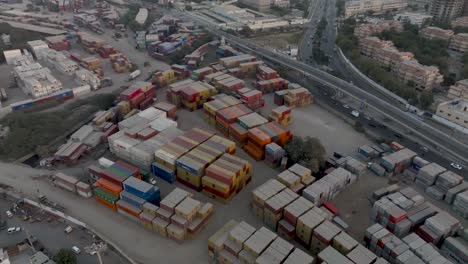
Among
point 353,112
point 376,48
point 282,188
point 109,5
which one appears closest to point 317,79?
point 353,112

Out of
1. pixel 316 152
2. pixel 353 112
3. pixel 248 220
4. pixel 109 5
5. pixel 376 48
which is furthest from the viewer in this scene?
pixel 109 5

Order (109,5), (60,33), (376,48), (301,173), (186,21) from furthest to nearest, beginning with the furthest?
(109,5)
(186,21)
(60,33)
(376,48)
(301,173)

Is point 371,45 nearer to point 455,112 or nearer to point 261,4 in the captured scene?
point 455,112

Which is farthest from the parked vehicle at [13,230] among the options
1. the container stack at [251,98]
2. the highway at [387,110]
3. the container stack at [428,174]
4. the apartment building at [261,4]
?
the apartment building at [261,4]

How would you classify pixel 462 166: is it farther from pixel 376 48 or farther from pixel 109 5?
pixel 109 5

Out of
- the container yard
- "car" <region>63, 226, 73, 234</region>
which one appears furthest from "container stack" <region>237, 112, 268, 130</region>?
"car" <region>63, 226, 73, 234</region>

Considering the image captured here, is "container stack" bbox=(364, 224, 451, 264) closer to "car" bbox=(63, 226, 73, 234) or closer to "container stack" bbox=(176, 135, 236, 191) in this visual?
"container stack" bbox=(176, 135, 236, 191)
